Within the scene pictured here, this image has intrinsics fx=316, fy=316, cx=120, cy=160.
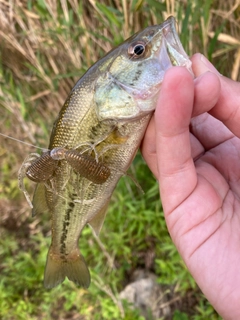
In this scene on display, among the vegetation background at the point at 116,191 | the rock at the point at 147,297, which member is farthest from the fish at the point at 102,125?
the rock at the point at 147,297

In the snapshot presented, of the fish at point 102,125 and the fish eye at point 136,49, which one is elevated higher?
the fish eye at point 136,49

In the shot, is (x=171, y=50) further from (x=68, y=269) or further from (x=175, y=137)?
(x=68, y=269)

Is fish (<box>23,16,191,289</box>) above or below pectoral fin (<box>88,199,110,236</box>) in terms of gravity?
above

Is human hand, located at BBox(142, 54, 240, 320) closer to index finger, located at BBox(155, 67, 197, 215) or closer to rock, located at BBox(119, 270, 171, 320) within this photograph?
index finger, located at BBox(155, 67, 197, 215)

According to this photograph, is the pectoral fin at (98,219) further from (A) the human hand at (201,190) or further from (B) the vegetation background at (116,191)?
(B) the vegetation background at (116,191)

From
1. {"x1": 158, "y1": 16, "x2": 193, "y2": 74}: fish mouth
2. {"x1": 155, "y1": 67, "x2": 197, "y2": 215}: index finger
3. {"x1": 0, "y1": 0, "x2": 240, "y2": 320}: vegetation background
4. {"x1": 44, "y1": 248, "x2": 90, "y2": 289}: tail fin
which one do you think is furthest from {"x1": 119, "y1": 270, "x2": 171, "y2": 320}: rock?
{"x1": 158, "y1": 16, "x2": 193, "y2": 74}: fish mouth

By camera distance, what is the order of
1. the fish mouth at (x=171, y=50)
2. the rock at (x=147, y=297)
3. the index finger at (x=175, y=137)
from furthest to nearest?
the rock at (x=147, y=297) < the fish mouth at (x=171, y=50) < the index finger at (x=175, y=137)
